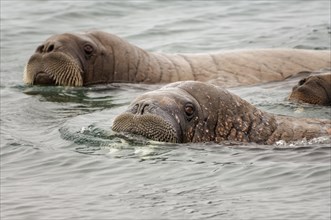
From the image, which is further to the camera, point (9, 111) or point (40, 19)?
point (40, 19)

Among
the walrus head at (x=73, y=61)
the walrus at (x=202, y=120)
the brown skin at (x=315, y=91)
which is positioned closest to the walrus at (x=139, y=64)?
the walrus head at (x=73, y=61)

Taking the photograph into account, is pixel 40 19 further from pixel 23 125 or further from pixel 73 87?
pixel 23 125

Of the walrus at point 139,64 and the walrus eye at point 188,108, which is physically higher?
the walrus eye at point 188,108

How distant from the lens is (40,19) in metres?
26.3

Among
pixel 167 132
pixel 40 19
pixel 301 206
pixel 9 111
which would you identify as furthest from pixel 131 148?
pixel 40 19

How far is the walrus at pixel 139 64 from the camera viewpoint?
1712 centimetres

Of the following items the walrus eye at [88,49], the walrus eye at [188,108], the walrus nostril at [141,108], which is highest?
the walrus nostril at [141,108]

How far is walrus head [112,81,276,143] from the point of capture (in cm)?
1164

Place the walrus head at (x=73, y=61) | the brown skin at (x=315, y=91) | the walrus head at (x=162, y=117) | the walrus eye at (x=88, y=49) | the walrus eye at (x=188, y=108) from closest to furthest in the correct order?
1. the walrus head at (x=162, y=117)
2. the walrus eye at (x=188, y=108)
3. the brown skin at (x=315, y=91)
4. the walrus head at (x=73, y=61)
5. the walrus eye at (x=88, y=49)

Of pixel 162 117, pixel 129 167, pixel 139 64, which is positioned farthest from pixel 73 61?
pixel 129 167

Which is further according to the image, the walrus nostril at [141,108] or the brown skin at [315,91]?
the brown skin at [315,91]

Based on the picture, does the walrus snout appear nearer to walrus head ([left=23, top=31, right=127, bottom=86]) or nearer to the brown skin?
walrus head ([left=23, top=31, right=127, bottom=86])

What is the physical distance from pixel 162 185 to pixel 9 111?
18.4 ft

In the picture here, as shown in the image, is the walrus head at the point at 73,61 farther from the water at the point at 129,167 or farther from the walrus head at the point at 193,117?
the walrus head at the point at 193,117
